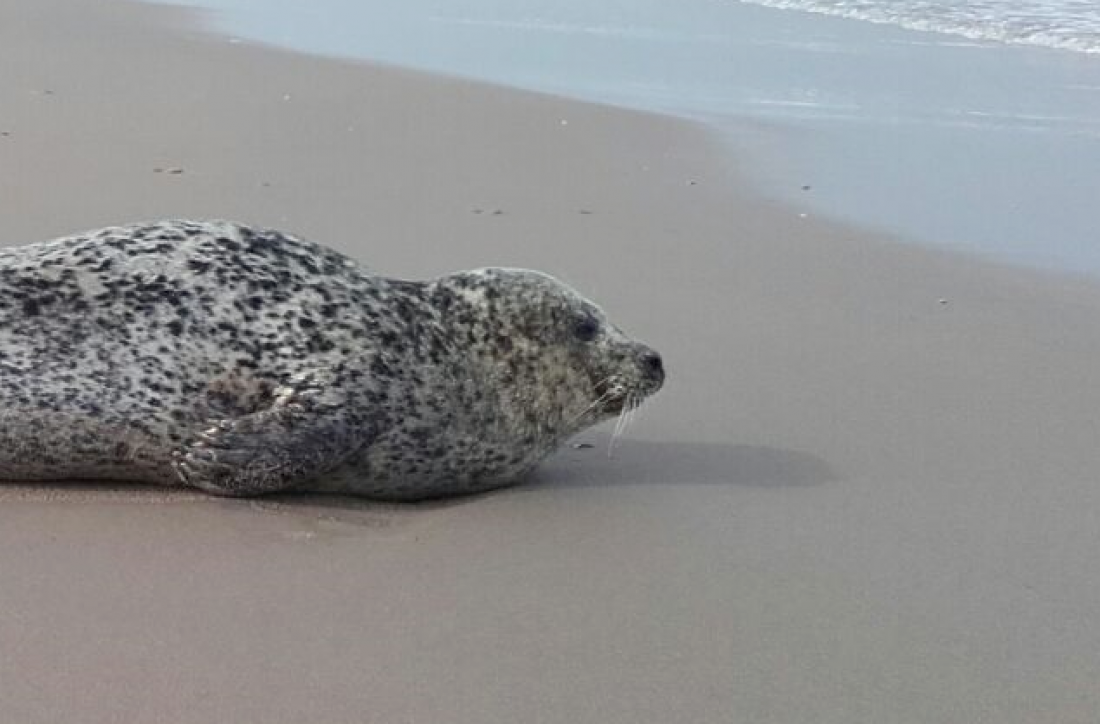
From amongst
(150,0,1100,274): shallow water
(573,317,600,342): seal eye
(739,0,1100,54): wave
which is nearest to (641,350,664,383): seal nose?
(573,317,600,342): seal eye

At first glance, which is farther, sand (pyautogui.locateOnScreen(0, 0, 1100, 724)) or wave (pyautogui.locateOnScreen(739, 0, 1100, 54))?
wave (pyautogui.locateOnScreen(739, 0, 1100, 54))

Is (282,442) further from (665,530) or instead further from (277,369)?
(665,530)

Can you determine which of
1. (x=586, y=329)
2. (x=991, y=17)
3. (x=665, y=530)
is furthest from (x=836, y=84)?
(x=665, y=530)

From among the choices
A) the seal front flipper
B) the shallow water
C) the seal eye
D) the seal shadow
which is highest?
the seal eye

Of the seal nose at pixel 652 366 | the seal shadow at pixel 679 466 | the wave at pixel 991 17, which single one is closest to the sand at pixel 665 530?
the seal shadow at pixel 679 466

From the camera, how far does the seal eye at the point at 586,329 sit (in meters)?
4.61

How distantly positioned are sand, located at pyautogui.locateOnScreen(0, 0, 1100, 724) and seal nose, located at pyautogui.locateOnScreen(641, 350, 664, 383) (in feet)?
0.69

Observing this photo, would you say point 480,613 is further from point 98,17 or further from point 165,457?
point 98,17

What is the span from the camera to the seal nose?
15.1 ft

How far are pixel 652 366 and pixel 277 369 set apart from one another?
3.39 ft

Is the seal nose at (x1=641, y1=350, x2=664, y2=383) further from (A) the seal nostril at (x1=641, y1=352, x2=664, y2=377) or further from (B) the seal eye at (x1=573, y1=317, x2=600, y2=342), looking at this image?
(B) the seal eye at (x1=573, y1=317, x2=600, y2=342)

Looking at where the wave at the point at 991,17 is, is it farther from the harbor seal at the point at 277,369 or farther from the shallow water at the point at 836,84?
the harbor seal at the point at 277,369

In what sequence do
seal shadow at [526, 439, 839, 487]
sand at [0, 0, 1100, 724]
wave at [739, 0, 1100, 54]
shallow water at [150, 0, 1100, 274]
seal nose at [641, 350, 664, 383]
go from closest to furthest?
sand at [0, 0, 1100, 724] → seal shadow at [526, 439, 839, 487] → seal nose at [641, 350, 664, 383] → shallow water at [150, 0, 1100, 274] → wave at [739, 0, 1100, 54]

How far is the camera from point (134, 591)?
3348mm
